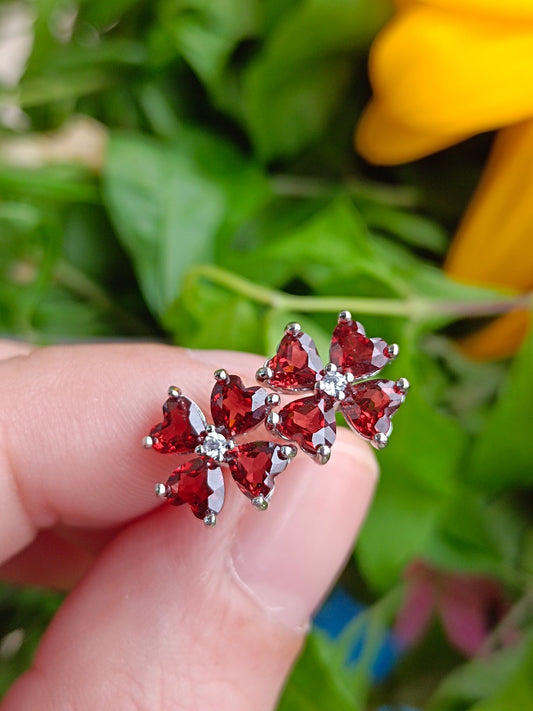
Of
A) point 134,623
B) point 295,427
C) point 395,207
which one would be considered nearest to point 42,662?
point 134,623

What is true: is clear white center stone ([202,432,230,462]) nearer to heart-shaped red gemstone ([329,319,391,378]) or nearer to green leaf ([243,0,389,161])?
heart-shaped red gemstone ([329,319,391,378])

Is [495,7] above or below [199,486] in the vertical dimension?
above

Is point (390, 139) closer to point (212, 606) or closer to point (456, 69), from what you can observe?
point (456, 69)

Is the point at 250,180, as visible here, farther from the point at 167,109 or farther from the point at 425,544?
the point at 425,544

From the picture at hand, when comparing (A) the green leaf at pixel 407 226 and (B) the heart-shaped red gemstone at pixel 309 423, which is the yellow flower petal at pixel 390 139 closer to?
(A) the green leaf at pixel 407 226

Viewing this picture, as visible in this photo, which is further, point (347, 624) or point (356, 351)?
point (347, 624)

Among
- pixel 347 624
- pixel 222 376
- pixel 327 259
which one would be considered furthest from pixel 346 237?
pixel 347 624

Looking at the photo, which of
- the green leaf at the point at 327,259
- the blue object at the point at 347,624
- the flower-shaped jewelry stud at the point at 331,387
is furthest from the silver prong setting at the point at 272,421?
the blue object at the point at 347,624
